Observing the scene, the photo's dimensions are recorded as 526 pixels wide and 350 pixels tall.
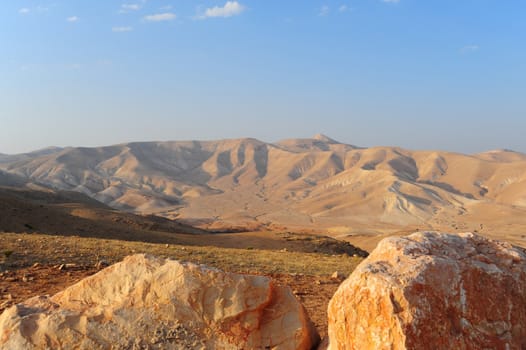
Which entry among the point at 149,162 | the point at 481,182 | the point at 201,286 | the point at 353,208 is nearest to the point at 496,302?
the point at 201,286

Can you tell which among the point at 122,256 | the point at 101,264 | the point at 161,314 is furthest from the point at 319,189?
the point at 161,314

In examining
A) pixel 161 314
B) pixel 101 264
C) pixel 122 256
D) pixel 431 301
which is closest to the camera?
pixel 431 301

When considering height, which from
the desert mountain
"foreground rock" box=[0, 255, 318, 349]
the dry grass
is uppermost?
"foreground rock" box=[0, 255, 318, 349]

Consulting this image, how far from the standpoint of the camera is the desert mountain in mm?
87119

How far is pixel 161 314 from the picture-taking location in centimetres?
532

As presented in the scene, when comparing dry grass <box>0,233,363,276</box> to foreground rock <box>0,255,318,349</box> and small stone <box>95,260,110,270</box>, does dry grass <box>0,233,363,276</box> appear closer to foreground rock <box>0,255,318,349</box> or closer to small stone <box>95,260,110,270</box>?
small stone <box>95,260,110,270</box>

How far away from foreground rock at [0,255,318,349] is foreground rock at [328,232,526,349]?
3.16 ft

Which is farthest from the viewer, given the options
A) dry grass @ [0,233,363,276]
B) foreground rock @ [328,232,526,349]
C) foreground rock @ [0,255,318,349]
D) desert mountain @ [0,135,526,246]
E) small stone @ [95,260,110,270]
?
desert mountain @ [0,135,526,246]

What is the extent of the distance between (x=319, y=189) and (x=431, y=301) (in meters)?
136

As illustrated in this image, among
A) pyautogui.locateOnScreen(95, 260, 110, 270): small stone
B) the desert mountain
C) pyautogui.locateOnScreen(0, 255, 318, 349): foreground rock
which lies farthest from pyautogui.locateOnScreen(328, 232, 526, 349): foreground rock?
the desert mountain

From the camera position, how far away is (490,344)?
448 centimetres

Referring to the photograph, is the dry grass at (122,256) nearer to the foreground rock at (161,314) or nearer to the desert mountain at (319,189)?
the foreground rock at (161,314)

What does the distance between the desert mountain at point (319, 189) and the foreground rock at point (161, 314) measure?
65.5 metres

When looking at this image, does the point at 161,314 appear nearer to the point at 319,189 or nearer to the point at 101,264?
the point at 101,264
